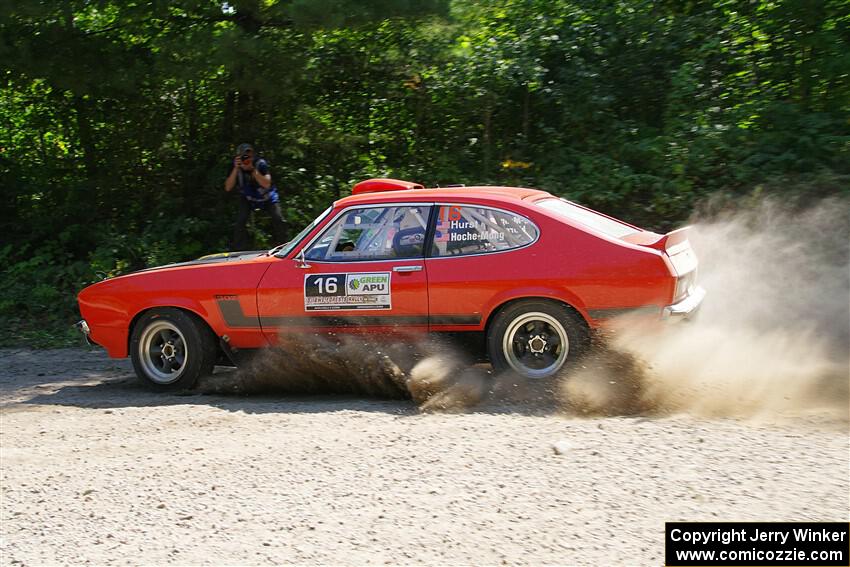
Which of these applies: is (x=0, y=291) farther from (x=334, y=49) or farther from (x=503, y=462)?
(x=503, y=462)

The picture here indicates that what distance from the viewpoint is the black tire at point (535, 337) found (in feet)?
21.7

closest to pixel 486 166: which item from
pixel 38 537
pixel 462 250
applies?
pixel 462 250

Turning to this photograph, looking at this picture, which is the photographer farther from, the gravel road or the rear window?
the gravel road

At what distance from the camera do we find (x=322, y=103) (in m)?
13.4

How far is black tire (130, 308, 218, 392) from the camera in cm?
755

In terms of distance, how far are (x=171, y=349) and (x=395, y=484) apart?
351cm

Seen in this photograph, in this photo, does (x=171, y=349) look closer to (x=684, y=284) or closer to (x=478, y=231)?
(x=478, y=231)

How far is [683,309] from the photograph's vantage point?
6.50 metres

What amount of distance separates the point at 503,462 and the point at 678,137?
7.83m

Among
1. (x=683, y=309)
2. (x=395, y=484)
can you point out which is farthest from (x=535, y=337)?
(x=395, y=484)

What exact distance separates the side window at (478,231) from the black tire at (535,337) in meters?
0.48

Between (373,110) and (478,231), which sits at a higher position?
(373,110)

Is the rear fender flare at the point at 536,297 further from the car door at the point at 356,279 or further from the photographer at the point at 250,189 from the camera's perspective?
the photographer at the point at 250,189

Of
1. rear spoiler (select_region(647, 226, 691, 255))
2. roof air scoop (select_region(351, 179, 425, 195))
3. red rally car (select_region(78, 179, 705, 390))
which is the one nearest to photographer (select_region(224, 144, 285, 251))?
red rally car (select_region(78, 179, 705, 390))
